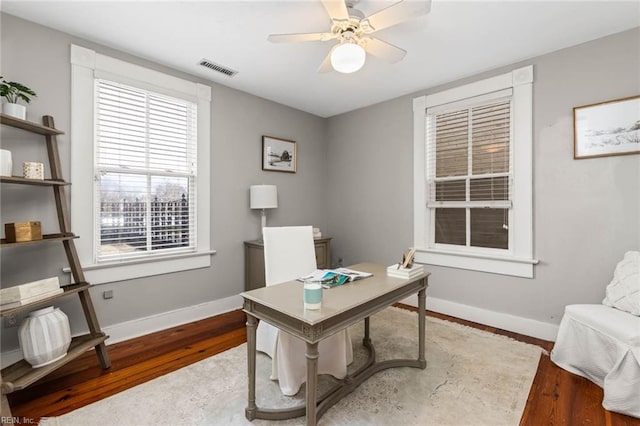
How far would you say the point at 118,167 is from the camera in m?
2.69

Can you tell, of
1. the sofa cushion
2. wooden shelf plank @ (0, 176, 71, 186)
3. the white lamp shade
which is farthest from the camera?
the white lamp shade

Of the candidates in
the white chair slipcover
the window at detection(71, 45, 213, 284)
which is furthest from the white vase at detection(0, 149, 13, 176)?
the white chair slipcover

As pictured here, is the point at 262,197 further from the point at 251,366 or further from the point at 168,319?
the point at 251,366

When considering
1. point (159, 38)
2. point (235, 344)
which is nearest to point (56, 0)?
point (159, 38)

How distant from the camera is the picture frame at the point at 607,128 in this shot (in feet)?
7.61

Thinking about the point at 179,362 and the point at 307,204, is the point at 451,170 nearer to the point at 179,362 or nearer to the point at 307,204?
A: the point at 307,204

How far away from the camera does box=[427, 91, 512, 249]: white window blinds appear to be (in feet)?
9.92

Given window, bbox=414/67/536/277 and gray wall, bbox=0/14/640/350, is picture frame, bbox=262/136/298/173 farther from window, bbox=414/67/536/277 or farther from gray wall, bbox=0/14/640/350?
window, bbox=414/67/536/277

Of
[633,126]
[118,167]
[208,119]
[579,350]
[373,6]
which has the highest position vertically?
[373,6]

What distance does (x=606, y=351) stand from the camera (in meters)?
1.94

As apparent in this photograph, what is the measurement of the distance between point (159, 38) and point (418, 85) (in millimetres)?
2663

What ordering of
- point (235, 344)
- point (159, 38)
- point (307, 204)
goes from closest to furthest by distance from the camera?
point (159, 38), point (235, 344), point (307, 204)

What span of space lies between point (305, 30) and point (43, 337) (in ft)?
9.36

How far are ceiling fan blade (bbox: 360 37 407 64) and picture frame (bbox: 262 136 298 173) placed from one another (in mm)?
1999
